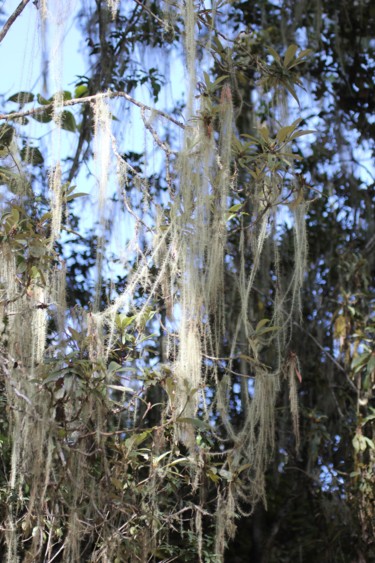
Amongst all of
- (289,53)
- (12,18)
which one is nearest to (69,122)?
(12,18)

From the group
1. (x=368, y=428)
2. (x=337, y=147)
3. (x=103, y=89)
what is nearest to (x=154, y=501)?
(x=368, y=428)

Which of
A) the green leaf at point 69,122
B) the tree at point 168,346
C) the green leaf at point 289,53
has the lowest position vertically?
the tree at point 168,346

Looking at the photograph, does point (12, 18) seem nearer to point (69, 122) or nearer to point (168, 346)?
point (69, 122)

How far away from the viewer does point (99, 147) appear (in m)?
3.02

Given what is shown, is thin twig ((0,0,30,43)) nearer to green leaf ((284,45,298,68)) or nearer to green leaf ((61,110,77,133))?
green leaf ((61,110,77,133))

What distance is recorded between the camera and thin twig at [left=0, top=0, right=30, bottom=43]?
9.71ft

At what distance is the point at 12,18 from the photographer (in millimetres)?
3014

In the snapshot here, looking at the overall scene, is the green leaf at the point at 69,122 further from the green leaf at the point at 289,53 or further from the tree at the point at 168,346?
the green leaf at the point at 289,53

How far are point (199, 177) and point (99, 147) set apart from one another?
0.41 meters

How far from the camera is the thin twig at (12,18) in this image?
117 inches

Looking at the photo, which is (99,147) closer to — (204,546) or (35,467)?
(35,467)

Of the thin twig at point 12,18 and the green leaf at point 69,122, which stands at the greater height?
the thin twig at point 12,18

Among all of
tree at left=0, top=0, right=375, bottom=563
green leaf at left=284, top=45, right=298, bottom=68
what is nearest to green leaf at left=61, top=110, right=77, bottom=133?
tree at left=0, top=0, right=375, bottom=563

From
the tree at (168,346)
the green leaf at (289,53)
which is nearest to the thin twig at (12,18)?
the tree at (168,346)
